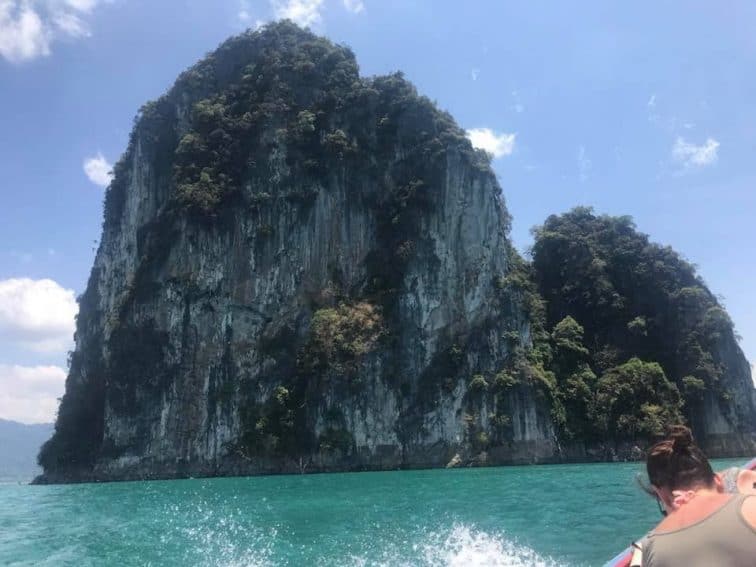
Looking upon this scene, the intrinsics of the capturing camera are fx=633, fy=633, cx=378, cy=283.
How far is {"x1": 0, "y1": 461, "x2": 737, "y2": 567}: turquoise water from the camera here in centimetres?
1064

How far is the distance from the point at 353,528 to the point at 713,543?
12.0 meters

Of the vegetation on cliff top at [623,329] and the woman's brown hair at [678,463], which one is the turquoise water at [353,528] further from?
the vegetation on cliff top at [623,329]

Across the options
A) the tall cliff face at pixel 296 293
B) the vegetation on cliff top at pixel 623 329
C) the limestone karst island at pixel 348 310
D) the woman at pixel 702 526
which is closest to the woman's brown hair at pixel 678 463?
the woman at pixel 702 526

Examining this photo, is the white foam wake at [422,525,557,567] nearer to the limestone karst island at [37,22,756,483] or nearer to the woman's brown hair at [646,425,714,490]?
the woman's brown hair at [646,425,714,490]

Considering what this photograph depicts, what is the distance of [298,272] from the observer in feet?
155

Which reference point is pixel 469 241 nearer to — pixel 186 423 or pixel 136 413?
pixel 186 423

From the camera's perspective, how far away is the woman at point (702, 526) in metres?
1.93

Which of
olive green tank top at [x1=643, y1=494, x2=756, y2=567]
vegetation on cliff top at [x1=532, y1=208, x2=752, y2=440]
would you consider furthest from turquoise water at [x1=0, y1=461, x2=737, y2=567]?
vegetation on cliff top at [x1=532, y1=208, x2=752, y2=440]

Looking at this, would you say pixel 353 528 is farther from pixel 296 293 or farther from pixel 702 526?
pixel 296 293

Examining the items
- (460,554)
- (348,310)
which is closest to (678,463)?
(460,554)

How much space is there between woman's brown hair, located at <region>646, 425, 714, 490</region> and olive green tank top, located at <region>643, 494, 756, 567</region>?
12.4 inches

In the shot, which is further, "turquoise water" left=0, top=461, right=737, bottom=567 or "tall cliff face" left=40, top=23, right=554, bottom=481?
"tall cliff face" left=40, top=23, right=554, bottom=481

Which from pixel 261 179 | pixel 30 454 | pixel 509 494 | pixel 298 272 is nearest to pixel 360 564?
→ pixel 509 494

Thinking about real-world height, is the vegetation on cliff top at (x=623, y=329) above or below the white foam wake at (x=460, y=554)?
above
